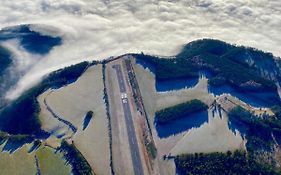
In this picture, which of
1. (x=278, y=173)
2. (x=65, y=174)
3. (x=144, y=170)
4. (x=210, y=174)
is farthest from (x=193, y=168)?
(x=65, y=174)

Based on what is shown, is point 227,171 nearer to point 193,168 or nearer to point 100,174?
point 193,168

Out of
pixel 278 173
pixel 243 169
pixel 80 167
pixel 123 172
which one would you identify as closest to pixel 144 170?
pixel 123 172

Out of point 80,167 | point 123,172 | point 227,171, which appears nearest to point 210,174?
point 227,171

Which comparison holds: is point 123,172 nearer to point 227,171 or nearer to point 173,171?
point 173,171

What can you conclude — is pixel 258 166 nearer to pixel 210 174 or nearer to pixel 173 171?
pixel 210 174

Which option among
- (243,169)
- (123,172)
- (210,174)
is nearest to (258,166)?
(243,169)

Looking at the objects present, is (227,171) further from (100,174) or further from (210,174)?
(100,174)
